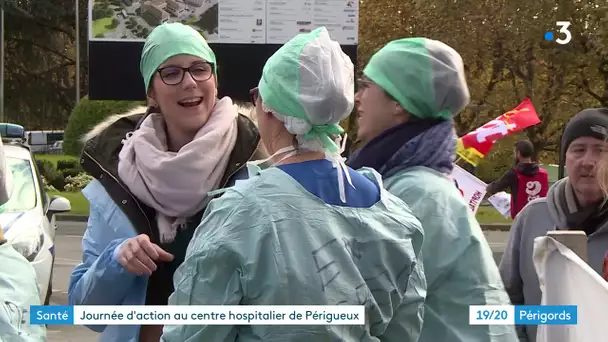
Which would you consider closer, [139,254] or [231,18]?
Answer: [139,254]

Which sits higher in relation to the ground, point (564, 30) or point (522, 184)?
point (564, 30)

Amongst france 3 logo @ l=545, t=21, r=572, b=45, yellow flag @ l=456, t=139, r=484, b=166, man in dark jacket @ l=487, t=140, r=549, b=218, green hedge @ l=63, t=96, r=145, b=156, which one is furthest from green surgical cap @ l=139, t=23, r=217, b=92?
green hedge @ l=63, t=96, r=145, b=156

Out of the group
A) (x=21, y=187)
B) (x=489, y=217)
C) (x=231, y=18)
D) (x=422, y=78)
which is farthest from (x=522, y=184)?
(x=489, y=217)

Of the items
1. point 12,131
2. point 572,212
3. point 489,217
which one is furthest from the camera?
point 489,217

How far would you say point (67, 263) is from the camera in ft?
43.4

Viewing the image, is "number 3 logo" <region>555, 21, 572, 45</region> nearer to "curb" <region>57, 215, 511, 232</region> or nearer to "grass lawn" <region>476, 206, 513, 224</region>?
"grass lawn" <region>476, 206, 513, 224</region>

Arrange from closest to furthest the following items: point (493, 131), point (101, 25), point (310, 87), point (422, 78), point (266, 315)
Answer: point (266, 315)
point (310, 87)
point (422, 78)
point (493, 131)
point (101, 25)

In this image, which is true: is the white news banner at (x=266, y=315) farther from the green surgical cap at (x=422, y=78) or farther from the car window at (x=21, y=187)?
the car window at (x=21, y=187)

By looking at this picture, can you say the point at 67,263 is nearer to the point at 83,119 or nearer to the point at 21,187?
the point at 21,187

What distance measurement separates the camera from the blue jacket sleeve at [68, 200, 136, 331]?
2.70m

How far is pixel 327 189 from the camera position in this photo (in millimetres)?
2172

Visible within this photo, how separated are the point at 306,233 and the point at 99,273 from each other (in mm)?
888

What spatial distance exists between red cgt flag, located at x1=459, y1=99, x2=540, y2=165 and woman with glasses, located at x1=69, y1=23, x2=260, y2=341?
3.84 m

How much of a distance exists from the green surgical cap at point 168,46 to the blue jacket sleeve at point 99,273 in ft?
1.62
